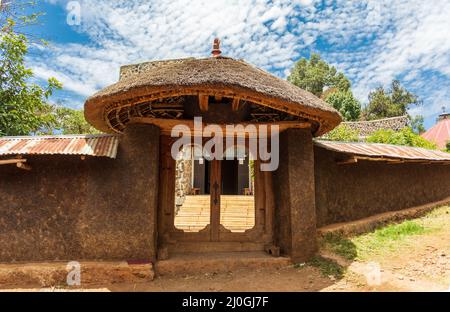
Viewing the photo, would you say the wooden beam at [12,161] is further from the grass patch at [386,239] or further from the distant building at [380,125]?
the distant building at [380,125]

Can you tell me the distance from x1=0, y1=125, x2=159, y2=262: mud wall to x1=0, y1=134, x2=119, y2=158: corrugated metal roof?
0.20 metres

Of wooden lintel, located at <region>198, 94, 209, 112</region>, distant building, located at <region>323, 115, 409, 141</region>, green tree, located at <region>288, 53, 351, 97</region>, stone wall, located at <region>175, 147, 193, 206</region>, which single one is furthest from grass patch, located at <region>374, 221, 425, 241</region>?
green tree, located at <region>288, 53, 351, 97</region>

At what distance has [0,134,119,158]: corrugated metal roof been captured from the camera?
459 centimetres

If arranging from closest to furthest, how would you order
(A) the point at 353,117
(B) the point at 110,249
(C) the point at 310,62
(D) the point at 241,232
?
(B) the point at 110,249 → (D) the point at 241,232 → (A) the point at 353,117 → (C) the point at 310,62

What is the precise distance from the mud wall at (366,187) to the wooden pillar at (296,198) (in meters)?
0.94

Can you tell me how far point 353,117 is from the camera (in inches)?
1000

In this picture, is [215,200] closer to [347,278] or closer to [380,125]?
[347,278]

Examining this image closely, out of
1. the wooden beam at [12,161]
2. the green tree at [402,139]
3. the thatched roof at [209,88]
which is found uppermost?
the green tree at [402,139]

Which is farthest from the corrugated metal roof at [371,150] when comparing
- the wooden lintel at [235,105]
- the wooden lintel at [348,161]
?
the wooden lintel at [235,105]

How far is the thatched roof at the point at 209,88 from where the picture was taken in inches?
164

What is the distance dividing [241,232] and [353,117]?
2285 centimetres

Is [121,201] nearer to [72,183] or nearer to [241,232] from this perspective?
[72,183]

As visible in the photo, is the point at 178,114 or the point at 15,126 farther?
the point at 15,126

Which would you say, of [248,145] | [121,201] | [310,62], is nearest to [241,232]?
[248,145]
